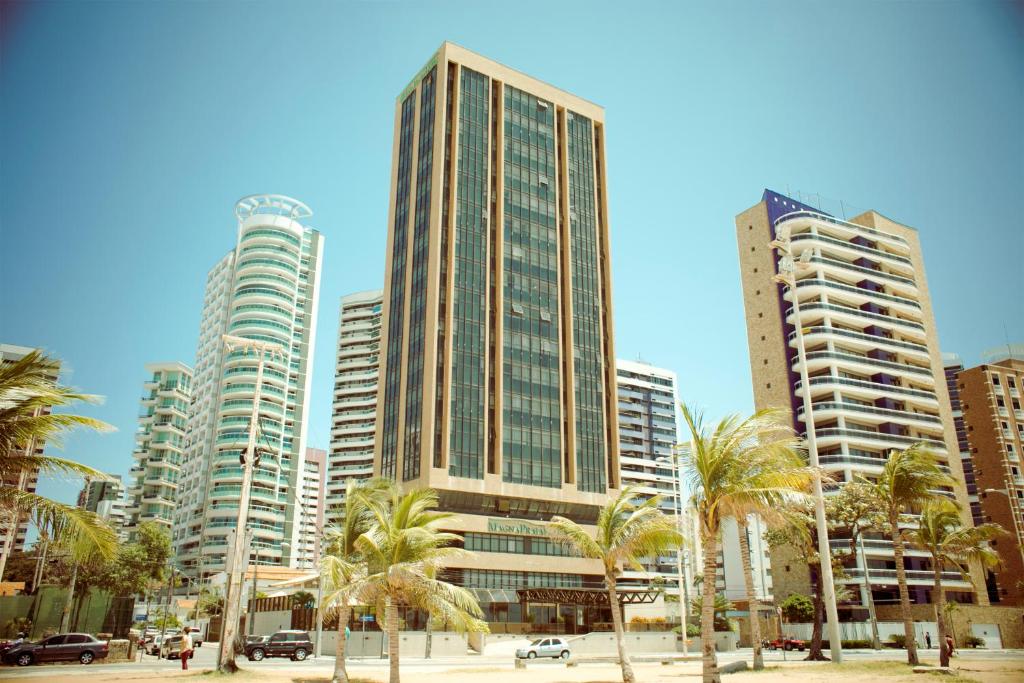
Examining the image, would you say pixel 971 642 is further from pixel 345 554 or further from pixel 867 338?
pixel 345 554

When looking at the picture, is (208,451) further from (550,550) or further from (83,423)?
(83,423)

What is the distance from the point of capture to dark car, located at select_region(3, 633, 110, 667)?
3544cm

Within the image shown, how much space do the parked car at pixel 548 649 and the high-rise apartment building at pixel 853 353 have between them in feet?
133

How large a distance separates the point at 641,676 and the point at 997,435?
91.8 meters

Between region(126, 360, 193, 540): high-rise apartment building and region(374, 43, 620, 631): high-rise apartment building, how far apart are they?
76.4m

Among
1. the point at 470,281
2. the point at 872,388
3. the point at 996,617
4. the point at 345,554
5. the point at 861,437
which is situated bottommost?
the point at 996,617

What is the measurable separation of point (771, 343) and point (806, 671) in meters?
65.4

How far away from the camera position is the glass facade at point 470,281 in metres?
71.4

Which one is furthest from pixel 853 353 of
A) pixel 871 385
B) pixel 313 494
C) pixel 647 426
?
pixel 313 494

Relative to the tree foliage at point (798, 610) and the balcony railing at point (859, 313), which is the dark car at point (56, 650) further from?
the balcony railing at point (859, 313)

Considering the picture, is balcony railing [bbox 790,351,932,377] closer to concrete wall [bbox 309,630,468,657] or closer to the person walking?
concrete wall [bbox 309,630,468,657]

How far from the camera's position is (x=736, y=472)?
2155cm

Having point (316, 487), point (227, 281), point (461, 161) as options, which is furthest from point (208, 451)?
point (461, 161)

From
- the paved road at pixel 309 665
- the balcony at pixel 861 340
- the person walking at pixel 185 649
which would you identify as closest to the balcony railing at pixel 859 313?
the balcony at pixel 861 340
